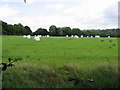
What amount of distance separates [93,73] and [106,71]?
362mm

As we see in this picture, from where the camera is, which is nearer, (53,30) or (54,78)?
(54,78)

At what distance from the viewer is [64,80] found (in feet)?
19.2

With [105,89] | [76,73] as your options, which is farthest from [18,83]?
[105,89]

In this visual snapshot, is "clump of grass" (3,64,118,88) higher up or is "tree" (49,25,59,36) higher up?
A: "tree" (49,25,59,36)

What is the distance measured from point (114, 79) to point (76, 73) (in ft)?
4.29

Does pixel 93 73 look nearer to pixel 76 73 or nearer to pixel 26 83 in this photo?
pixel 76 73

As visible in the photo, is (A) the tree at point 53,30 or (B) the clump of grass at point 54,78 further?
(A) the tree at point 53,30

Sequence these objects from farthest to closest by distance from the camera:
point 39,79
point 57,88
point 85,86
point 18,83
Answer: point 39,79 < point 18,83 < point 57,88 < point 85,86

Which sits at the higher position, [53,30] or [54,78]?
[53,30]

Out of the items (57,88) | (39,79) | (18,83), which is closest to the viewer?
(57,88)

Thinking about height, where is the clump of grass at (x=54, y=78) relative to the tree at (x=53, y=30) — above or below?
below

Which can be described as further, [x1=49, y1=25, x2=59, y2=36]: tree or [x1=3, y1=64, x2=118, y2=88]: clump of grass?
[x1=49, y1=25, x2=59, y2=36]: tree

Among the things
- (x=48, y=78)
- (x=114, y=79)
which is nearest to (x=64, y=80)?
(x=48, y=78)

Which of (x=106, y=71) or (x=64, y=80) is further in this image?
(x=106, y=71)
